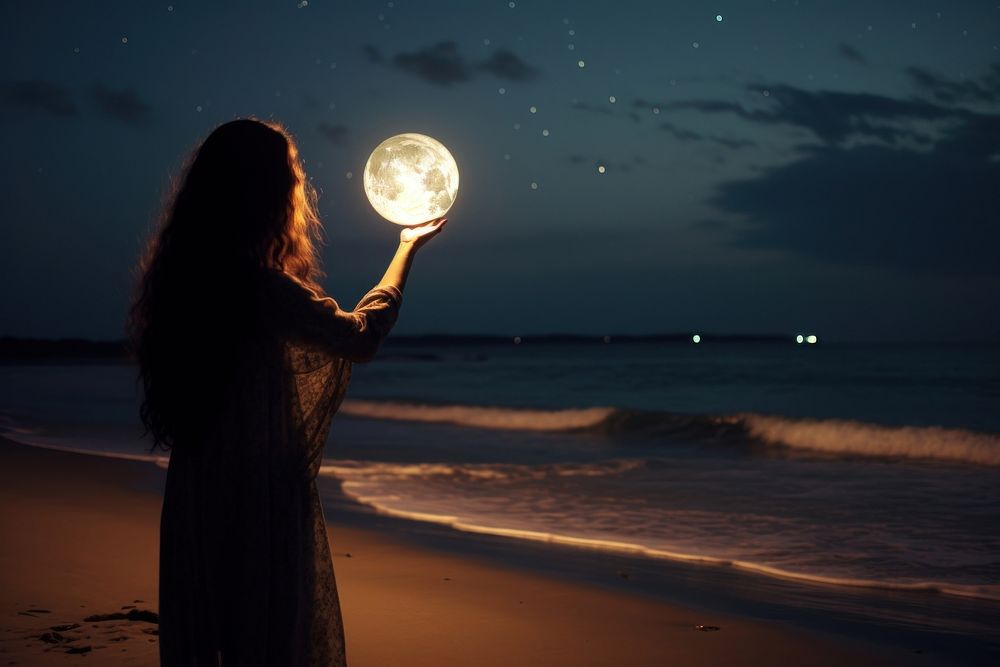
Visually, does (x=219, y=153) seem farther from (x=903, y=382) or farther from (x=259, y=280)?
(x=903, y=382)

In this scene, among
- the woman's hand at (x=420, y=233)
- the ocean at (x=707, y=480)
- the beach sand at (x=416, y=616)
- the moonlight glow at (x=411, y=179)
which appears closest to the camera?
the woman's hand at (x=420, y=233)

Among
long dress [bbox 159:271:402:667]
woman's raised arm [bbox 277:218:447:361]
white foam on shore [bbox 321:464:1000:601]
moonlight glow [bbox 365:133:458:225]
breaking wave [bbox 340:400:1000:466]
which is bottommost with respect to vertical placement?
white foam on shore [bbox 321:464:1000:601]

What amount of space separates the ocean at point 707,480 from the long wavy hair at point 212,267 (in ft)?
13.1

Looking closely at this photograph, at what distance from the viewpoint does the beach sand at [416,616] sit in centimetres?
418

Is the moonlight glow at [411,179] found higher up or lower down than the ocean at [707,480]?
higher up

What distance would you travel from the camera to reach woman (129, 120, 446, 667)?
240 cm

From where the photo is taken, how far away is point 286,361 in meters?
2.49

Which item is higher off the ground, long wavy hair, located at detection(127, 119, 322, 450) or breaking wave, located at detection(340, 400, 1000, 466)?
long wavy hair, located at detection(127, 119, 322, 450)

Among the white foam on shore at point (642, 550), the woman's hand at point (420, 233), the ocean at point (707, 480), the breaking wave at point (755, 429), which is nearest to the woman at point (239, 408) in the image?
the woman's hand at point (420, 233)

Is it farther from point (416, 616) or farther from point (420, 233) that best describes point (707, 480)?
point (420, 233)

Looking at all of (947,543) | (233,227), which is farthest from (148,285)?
(947,543)

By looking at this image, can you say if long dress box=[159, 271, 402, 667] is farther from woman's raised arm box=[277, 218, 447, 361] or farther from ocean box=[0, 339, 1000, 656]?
ocean box=[0, 339, 1000, 656]

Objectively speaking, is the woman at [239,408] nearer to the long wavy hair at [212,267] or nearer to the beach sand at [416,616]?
the long wavy hair at [212,267]

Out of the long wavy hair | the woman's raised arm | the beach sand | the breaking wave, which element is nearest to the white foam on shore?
the beach sand
